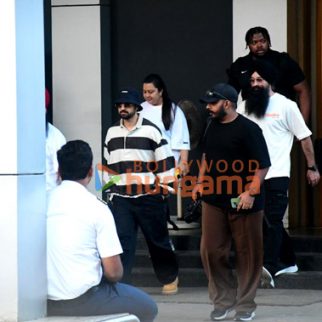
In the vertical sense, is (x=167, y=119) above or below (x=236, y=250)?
above

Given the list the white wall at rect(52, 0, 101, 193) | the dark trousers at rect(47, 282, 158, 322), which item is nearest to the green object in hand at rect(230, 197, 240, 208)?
the dark trousers at rect(47, 282, 158, 322)

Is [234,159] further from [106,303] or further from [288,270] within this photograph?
[106,303]

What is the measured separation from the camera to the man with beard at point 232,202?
29.7 feet

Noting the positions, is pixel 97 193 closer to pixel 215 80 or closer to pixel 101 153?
pixel 101 153

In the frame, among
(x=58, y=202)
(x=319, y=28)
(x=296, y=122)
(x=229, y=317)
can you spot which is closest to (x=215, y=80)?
(x=319, y=28)

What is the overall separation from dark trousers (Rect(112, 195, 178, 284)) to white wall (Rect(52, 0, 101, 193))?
2.32 metres

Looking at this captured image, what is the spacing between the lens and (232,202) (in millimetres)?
9031

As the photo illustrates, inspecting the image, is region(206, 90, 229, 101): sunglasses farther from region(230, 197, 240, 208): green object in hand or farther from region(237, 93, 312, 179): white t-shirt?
region(237, 93, 312, 179): white t-shirt

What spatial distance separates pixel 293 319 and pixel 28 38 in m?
3.58

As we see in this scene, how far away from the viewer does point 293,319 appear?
9.23 m

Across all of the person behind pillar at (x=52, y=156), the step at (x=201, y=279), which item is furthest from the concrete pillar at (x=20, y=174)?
the step at (x=201, y=279)

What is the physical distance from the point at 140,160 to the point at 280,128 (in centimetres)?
134

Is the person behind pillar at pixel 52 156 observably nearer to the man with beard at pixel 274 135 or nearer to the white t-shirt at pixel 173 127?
the white t-shirt at pixel 173 127

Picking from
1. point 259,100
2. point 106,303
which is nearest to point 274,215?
point 259,100
